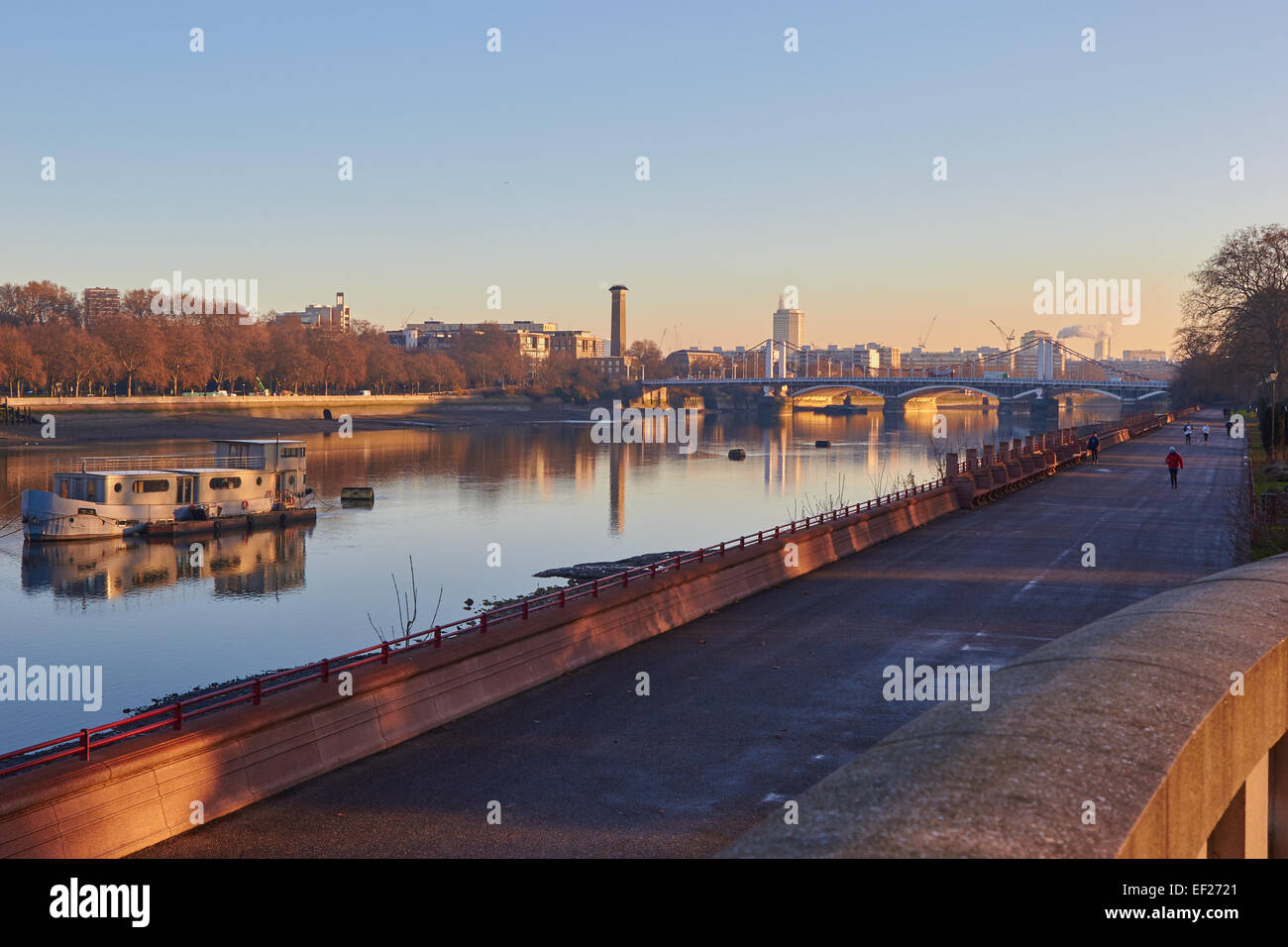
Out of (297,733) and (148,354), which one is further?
(148,354)

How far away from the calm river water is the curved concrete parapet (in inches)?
858

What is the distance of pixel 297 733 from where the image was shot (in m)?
14.5

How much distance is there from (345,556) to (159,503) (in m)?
15.4

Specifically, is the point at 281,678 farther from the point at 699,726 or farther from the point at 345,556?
the point at 345,556

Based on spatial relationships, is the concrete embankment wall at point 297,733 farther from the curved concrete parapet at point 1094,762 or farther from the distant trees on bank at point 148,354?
the distant trees on bank at point 148,354

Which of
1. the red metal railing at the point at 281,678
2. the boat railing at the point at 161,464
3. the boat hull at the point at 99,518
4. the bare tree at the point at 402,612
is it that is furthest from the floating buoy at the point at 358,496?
the red metal railing at the point at 281,678

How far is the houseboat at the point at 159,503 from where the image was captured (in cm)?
5491

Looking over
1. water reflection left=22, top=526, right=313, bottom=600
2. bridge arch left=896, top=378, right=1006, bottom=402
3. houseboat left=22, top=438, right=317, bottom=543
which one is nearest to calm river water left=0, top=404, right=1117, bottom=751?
water reflection left=22, top=526, right=313, bottom=600

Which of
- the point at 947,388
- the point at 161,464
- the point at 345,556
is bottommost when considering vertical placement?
the point at 345,556

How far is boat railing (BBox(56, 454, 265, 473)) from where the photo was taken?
68.5 metres

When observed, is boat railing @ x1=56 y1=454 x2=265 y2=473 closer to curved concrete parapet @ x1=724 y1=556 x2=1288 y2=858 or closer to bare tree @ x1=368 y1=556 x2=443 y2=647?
bare tree @ x1=368 y1=556 x2=443 y2=647

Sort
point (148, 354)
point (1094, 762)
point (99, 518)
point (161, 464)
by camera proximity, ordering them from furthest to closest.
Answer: point (148, 354) < point (161, 464) < point (99, 518) < point (1094, 762)

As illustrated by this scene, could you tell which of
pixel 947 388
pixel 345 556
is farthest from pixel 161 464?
pixel 947 388

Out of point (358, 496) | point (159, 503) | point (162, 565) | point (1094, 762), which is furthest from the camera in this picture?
point (358, 496)
